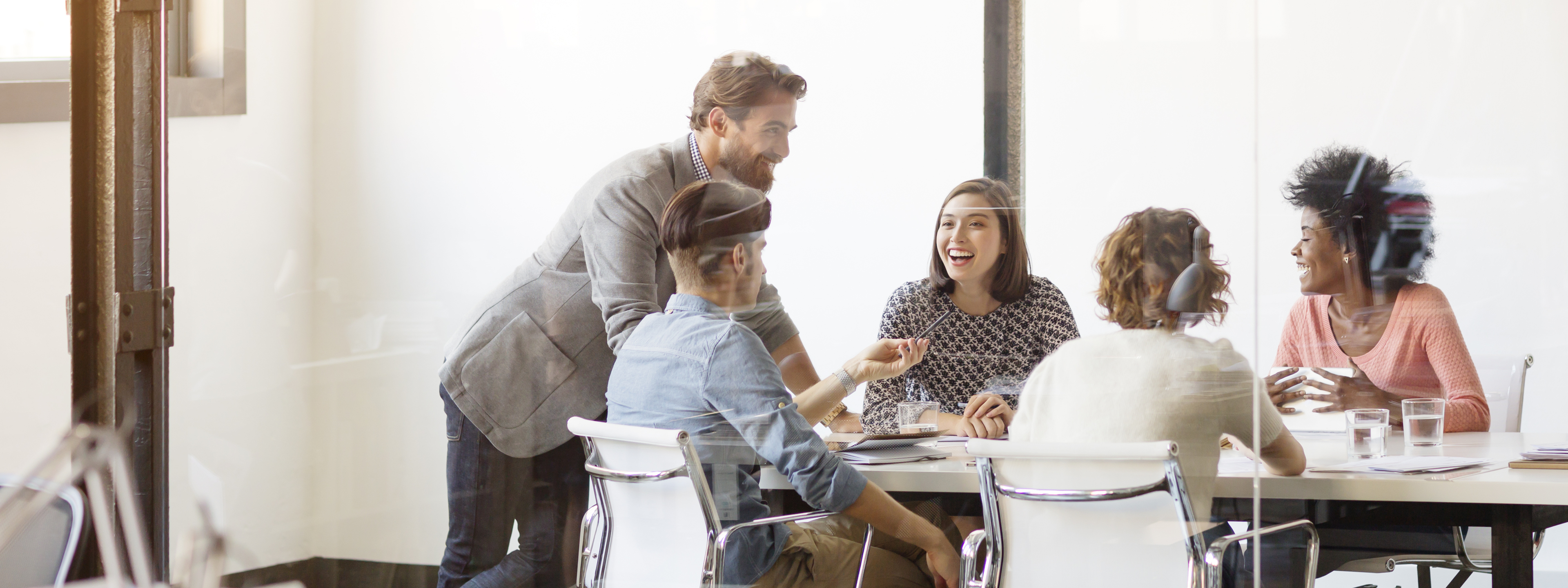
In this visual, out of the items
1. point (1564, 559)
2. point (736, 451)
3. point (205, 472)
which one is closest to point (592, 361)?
point (736, 451)

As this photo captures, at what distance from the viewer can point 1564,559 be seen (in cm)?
181

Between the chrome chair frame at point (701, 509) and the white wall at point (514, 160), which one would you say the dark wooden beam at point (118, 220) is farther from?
the chrome chair frame at point (701, 509)

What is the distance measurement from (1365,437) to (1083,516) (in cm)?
52

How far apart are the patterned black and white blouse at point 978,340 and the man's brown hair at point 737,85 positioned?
1.54 ft

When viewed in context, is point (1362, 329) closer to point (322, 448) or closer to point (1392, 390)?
point (1392, 390)

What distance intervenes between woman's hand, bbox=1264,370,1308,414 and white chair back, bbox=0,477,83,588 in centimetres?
189

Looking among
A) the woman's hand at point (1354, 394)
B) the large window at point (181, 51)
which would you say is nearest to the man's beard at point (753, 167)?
the woman's hand at point (1354, 394)

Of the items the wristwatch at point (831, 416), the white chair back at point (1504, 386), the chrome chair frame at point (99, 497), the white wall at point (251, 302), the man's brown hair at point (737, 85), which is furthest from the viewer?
the white wall at point (251, 302)

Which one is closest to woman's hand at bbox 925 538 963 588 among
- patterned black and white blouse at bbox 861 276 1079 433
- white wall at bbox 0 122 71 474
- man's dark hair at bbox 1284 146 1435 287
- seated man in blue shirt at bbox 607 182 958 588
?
seated man in blue shirt at bbox 607 182 958 588

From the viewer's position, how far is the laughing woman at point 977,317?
1946 millimetres

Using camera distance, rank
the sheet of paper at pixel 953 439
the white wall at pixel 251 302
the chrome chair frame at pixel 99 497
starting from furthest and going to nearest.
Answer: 1. the white wall at pixel 251 302
2. the sheet of paper at pixel 953 439
3. the chrome chair frame at pixel 99 497

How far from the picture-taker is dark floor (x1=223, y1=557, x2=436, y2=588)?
8.08ft

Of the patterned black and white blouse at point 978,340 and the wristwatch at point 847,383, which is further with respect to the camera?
the wristwatch at point 847,383

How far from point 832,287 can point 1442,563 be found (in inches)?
44.0
